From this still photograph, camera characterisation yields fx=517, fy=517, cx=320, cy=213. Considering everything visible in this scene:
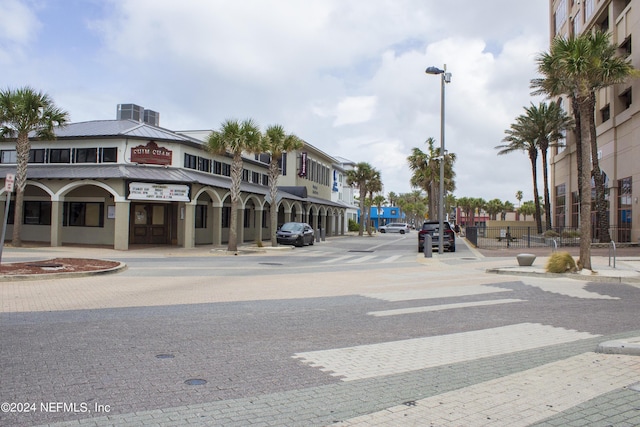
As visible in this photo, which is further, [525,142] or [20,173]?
[525,142]

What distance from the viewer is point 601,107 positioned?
37.9 m

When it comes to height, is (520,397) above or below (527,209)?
below

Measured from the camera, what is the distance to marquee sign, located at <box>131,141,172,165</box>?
27.8m

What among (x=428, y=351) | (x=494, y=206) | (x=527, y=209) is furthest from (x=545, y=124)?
(x=494, y=206)

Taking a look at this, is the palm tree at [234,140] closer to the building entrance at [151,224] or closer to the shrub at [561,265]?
the building entrance at [151,224]

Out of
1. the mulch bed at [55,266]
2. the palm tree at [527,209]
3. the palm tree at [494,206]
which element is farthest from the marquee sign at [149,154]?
the palm tree at [494,206]

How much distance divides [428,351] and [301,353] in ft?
5.59

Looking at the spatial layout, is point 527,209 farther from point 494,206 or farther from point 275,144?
point 275,144

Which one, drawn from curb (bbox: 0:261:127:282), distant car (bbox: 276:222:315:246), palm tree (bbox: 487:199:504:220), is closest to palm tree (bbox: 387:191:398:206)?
palm tree (bbox: 487:199:504:220)

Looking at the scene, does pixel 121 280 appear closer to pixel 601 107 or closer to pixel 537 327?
pixel 537 327

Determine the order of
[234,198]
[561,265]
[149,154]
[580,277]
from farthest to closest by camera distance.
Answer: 1. [149,154]
2. [234,198]
3. [561,265]
4. [580,277]

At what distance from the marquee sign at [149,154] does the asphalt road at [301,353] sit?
15.5m

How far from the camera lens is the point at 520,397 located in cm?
498

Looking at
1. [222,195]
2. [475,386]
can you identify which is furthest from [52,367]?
[222,195]
